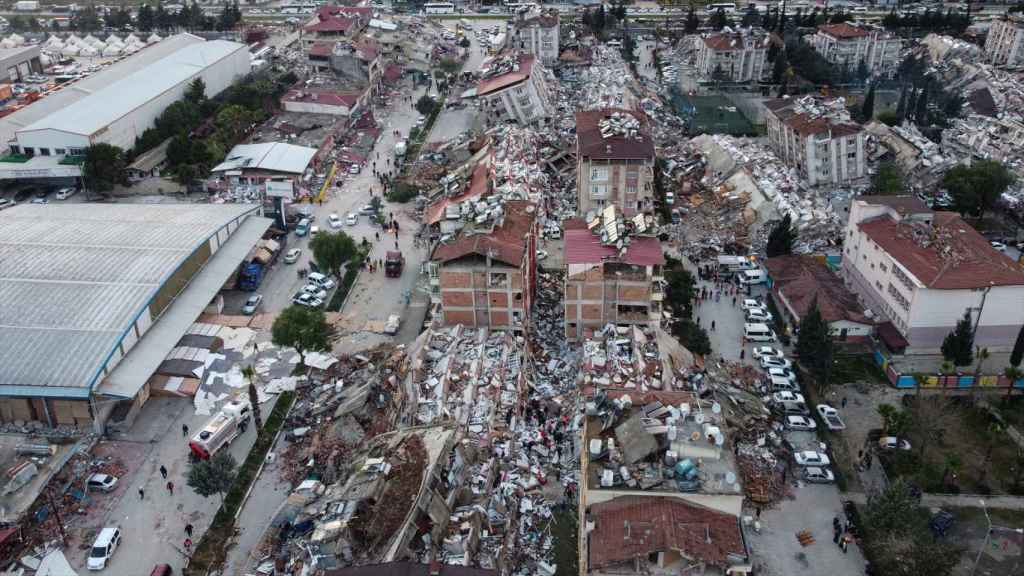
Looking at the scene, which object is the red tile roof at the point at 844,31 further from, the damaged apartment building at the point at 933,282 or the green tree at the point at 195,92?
the green tree at the point at 195,92

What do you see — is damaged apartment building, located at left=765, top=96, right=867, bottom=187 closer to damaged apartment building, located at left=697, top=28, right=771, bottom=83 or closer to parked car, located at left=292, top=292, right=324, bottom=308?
damaged apartment building, located at left=697, top=28, right=771, bottom=83

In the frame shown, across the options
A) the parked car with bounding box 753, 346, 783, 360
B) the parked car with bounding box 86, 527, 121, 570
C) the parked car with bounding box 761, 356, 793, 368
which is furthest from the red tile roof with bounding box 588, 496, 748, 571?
the parked car with bounding box 86, 527, 121, 570

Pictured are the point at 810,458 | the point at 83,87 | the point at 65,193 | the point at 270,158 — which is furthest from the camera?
the point at 83,87

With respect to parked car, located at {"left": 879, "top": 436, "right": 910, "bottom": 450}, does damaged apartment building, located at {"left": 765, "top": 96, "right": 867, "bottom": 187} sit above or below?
above

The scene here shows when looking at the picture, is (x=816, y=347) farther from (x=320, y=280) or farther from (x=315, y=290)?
(x=320, y=280)

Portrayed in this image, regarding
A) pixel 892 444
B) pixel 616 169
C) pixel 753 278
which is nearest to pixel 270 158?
pixel 616 169

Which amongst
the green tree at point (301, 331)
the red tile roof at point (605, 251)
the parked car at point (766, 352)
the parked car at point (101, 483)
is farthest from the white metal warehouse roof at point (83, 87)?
the parked car at point (766, 352)
